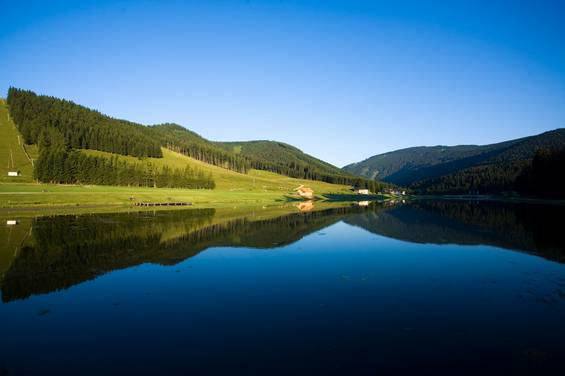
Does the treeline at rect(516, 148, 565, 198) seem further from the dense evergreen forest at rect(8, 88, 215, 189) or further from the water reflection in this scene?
the dense evergreen forest at rect(8, 88, 215, 189)

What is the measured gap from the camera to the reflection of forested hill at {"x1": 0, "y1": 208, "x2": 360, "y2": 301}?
18.6 m

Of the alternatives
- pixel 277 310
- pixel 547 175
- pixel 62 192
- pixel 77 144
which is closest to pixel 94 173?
pixel 62 192

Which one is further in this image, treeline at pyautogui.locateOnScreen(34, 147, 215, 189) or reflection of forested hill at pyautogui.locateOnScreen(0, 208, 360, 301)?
treeline at pyautogui.locateOnScreen(34, 147, 215, 189)

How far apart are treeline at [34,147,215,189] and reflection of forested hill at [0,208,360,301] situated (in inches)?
2890

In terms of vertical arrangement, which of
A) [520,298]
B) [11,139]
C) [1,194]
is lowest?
[520,298]

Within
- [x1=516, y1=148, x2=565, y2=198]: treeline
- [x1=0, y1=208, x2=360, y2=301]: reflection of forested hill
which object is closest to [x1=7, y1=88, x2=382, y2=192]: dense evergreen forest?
[x1=0, y1=208, x2=360, y2=301]: reflection of forested hill

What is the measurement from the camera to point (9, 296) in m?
15.6

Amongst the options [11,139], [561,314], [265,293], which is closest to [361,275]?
[265,293]

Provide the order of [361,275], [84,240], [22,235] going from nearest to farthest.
Answer: [361,275] < [84,240] < [22,235]

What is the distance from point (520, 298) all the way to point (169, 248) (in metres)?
24.0

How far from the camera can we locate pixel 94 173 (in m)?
115

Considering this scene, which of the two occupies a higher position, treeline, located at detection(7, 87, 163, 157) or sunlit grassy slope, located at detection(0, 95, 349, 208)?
treeline, located at detection(7, 87, 163, 157)

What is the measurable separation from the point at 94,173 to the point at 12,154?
1698 inches

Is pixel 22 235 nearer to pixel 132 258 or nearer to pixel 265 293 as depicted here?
pixel 132 258
